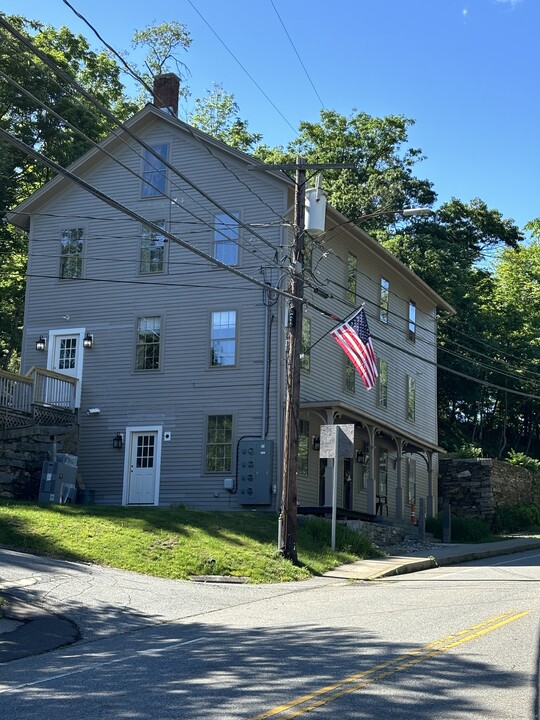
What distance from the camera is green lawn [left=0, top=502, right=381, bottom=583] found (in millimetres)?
17703

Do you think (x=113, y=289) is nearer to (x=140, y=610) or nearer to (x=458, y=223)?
(x=140, y=610)

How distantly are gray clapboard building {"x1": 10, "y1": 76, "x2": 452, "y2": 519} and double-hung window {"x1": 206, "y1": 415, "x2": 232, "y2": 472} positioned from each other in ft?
0.11

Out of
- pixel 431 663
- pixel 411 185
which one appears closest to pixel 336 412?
pixel 431 663

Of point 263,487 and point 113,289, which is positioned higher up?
point 113,289

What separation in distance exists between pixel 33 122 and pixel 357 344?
67.9 ft

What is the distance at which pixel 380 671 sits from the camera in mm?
8898

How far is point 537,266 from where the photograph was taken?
50.6 m

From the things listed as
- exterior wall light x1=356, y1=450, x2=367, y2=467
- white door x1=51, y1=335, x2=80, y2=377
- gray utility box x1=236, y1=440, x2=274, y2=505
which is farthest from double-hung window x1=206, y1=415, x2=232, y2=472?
exterior wall light x1=356, y1=450, x2=367, y2=467

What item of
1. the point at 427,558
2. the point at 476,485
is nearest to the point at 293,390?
the point at 427,558

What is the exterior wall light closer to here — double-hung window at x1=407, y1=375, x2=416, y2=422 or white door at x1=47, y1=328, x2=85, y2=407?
double-hung window at x1=407, y1=375, x2=416, y2=422

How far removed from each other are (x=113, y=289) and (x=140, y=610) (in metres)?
15.8

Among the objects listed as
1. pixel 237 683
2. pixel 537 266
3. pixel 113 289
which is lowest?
pixel 237 683

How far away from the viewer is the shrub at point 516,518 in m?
34.4

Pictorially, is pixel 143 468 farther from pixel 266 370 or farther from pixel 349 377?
→ pixel 349 377
